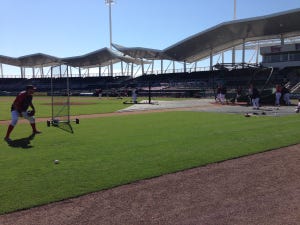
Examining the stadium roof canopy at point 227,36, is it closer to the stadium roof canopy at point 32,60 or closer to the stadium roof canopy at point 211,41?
the stadium roof canopy at point 211,41

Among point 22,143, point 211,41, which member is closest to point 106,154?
point 22,143

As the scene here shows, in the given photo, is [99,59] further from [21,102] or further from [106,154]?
[106,154]

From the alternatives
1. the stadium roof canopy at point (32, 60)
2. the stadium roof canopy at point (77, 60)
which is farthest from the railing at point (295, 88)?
the stadium roof canopy at point (32, 60)

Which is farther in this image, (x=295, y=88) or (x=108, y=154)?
(x=295, y=88)

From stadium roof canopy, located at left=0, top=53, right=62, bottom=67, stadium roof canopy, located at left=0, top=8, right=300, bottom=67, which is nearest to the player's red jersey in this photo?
stadium roof canopy, located at left=0, top=8, right=300, bottom=67

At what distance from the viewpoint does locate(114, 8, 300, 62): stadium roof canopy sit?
62.0 m

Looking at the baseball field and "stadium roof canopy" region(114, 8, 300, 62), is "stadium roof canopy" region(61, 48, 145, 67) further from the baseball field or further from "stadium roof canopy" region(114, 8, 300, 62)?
the baseball field

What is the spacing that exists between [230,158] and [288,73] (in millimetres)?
52873

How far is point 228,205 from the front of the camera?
19.3 ft

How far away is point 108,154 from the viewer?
9656 mm

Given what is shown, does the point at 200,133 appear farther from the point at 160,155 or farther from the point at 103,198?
the point at 103,198

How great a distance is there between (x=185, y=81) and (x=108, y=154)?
67.7 metres

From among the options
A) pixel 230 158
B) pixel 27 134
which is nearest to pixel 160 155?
pixel 230 158

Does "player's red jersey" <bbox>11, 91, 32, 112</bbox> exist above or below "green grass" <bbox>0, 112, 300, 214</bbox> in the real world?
above
